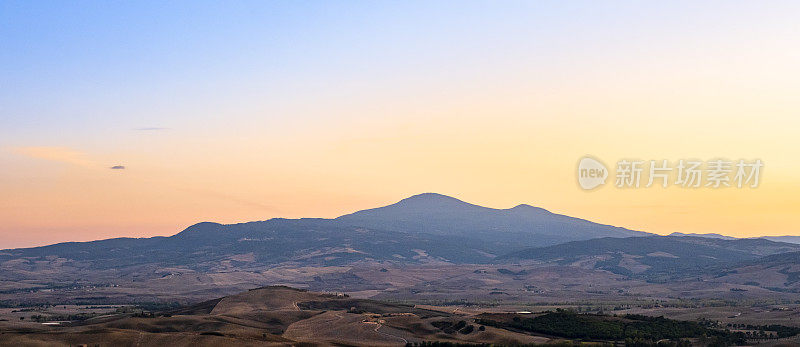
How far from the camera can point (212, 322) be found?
16112cm

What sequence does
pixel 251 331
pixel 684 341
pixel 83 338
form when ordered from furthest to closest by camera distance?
pixel 251 331
pixel 684 341
pixel 83 338

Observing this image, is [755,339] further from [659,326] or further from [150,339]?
[150,339]

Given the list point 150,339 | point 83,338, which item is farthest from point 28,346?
point 150,339

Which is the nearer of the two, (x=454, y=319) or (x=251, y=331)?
(x=251, y=331)

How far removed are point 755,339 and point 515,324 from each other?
4363 cm

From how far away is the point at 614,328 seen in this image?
149875 mm

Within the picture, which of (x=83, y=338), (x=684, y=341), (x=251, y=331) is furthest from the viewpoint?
(x=251, y=331)

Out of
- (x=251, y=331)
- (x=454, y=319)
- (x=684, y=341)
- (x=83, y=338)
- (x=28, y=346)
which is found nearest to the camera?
(x=28, y=346)

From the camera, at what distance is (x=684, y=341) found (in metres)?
138

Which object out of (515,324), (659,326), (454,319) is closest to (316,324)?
(454,319)

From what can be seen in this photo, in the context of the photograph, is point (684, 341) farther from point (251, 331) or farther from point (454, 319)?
point (251, 331)

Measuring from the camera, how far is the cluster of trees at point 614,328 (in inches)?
5635

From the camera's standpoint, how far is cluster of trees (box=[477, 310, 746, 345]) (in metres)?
143

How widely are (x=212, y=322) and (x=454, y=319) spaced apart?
49574 millimetres
